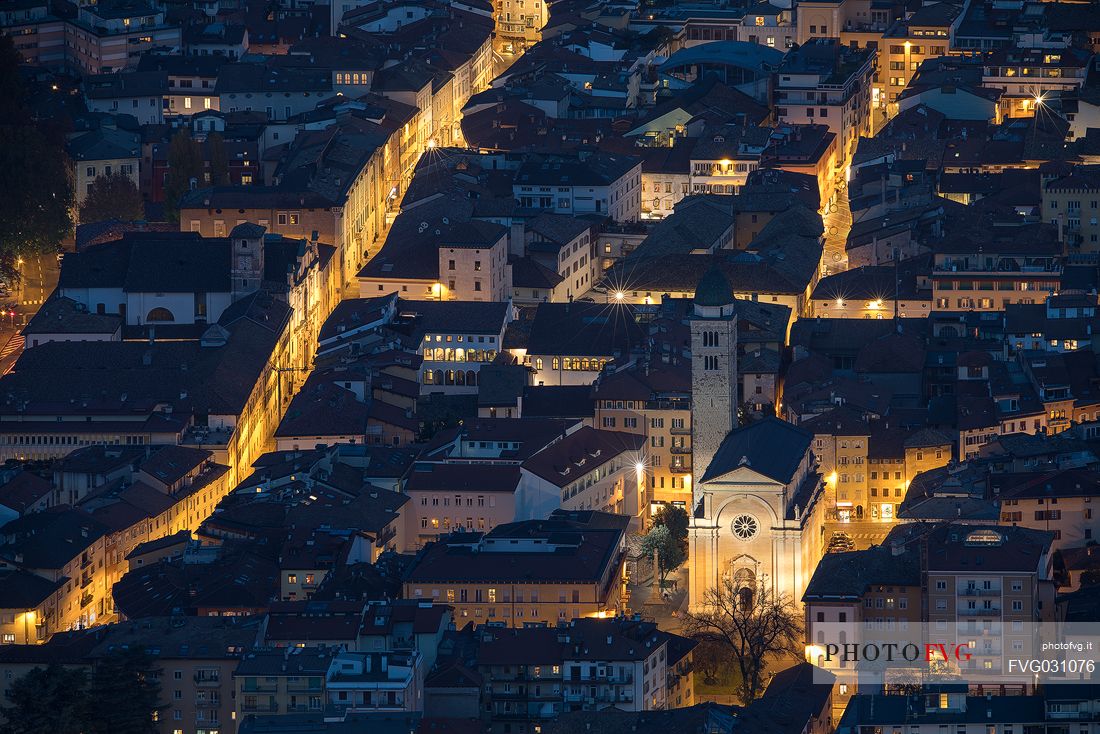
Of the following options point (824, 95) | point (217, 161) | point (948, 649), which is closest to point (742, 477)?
point (948, 649)

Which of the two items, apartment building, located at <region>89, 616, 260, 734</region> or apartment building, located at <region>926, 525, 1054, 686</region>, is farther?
apartment building, located at <region>926, 525, 1054, 686</region>

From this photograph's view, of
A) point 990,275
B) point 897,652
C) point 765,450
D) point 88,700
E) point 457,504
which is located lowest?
point 88,700

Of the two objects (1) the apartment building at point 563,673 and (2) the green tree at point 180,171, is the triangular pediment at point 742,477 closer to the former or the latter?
(1) the apartment building at point 563,673

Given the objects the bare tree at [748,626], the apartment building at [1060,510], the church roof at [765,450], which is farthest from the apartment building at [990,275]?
the bare tree at [748,626]

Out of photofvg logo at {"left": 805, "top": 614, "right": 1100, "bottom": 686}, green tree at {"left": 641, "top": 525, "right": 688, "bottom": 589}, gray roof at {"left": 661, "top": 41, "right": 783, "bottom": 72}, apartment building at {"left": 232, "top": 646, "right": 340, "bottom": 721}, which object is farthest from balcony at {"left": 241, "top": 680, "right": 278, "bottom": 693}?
gray roof at {"left": 661, "top": 41, "right": 783, "bottom": 72}

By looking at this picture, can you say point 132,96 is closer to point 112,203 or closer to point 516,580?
point 112,203

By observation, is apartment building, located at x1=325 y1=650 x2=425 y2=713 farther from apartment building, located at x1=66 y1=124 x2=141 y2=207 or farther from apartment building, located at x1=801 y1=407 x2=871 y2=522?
apartment building, located at x1=66 y1=124 x2=141 y2=207

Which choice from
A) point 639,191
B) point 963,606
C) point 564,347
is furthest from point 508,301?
point 963,606
